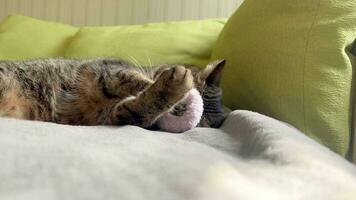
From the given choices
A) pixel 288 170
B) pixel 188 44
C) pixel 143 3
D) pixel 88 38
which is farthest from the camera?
pixel 143 3

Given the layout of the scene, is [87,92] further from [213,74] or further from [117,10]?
[117,10]

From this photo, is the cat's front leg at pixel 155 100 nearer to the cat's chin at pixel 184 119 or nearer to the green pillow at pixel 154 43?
the cat's chin at pixel 184 119

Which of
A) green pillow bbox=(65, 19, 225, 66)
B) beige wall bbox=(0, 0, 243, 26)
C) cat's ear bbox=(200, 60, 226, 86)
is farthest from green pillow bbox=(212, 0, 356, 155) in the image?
beige wall bbox=(0, 0, 243, 26)

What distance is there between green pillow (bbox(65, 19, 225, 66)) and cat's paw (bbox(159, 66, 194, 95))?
75cm

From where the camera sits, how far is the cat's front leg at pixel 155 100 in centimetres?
96

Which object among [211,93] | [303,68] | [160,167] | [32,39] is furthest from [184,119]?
[32,39]

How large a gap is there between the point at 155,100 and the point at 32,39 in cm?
117

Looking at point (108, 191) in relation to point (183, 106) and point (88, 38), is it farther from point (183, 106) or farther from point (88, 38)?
point (88, 38)

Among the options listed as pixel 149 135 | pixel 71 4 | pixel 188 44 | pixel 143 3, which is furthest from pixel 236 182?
pixel 71 4

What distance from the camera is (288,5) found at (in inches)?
50.0

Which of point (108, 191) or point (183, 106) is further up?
point (108, 191)

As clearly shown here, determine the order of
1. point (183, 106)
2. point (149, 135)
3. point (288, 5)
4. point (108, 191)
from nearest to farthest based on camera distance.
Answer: point (108, 191), point (149, 135), point (183, 106), point (288, 5)

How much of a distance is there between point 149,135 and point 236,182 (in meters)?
0.30

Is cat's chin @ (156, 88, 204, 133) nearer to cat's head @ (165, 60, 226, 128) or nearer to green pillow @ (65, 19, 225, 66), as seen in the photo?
cat's head @ (165, 60, 226, 128)
